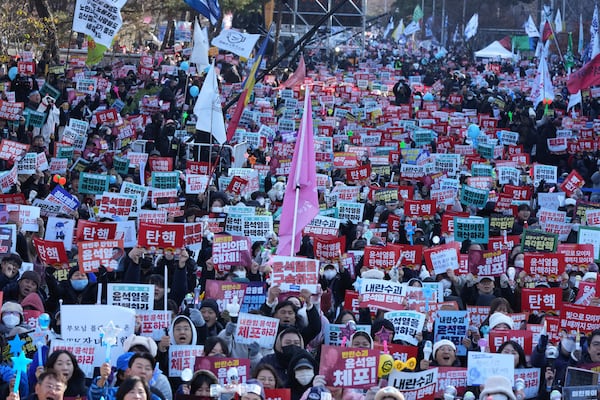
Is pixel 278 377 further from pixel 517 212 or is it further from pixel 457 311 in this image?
pixel 517 212

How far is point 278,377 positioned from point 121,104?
1951 centimetres

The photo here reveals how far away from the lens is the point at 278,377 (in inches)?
339

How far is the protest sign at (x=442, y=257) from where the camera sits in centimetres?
1309

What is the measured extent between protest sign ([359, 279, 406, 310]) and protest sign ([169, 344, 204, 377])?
240cm

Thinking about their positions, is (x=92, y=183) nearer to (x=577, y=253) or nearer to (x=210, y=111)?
(x=210, y=111)

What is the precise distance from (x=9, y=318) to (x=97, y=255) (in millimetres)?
2509

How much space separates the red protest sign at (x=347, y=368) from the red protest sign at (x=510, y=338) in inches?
62.6

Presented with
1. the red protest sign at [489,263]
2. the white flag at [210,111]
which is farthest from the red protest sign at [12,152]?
the red protest sign at [489,263]

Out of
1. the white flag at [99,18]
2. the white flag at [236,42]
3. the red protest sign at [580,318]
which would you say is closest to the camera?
the red protest sign at [580,318]

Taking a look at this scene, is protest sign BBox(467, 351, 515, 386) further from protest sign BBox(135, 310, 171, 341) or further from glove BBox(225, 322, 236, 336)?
protest sign BBox(135, 310, 171, 341)

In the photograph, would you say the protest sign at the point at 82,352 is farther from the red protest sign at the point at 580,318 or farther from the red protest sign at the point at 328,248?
the red protest sign at the point at 328,248

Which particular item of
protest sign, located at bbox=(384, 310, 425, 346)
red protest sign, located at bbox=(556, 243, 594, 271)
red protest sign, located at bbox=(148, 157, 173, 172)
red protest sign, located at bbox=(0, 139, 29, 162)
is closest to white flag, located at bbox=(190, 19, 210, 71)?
red protest sign, located at bbox=(148, 157, 173, 172)

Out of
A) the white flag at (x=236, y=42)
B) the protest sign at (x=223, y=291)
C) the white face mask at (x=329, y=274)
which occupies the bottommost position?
the protest sign at (x=223, y=291)

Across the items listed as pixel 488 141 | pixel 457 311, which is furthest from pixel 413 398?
pixel 488 141
